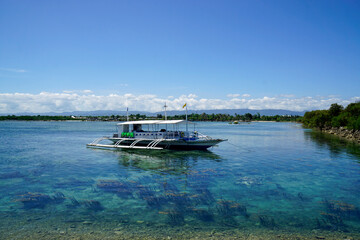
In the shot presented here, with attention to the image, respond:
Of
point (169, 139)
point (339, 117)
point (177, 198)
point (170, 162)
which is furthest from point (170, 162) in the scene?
point (339, 117)

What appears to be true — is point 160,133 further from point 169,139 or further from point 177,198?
point 177,198

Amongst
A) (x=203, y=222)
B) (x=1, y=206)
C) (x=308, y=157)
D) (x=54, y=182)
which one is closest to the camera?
(x=203, y=222)

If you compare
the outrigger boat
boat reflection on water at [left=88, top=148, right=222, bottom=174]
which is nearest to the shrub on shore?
the outrigger boat

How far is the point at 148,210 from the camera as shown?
14414 mm

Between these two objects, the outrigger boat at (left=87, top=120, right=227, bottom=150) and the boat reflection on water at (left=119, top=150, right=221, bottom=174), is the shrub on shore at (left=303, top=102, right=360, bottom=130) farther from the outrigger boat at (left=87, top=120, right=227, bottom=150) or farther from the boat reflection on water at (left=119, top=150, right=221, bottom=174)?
the boat reflection on water at (left=119, top=150, right=221, bottom=174)

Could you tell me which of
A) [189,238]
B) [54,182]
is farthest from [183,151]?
[189,238]

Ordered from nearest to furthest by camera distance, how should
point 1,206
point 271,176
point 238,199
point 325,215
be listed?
point 325,215, point 1,206, point 238,199, point 271,176

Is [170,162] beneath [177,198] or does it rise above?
beneath

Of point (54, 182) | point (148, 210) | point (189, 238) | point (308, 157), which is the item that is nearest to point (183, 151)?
point (308, 157)

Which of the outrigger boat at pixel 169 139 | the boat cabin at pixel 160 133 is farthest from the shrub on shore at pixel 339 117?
the boat cabin at pixel 160 133

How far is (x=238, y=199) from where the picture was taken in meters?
16.5

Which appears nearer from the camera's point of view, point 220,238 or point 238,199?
point 220,238

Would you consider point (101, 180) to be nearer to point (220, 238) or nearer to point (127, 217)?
point (127, 217)

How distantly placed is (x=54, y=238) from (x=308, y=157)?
33.9m
